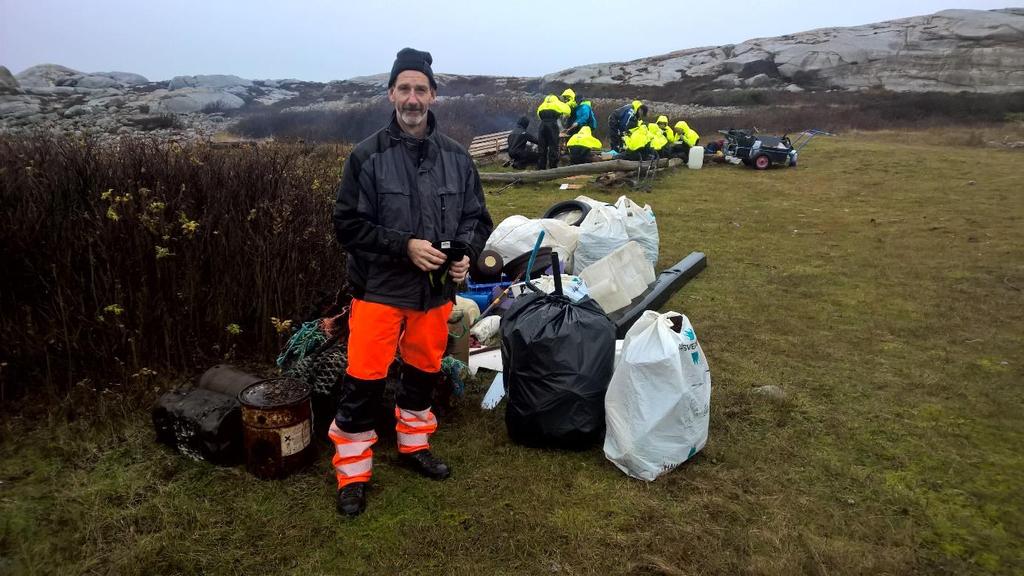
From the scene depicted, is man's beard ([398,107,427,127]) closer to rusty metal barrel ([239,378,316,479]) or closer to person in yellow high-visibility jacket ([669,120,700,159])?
rusty metal barrel ([239,378,316,479])

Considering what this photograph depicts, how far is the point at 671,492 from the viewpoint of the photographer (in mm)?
2602

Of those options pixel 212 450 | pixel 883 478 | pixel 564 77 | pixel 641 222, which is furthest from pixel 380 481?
pixel 564 77

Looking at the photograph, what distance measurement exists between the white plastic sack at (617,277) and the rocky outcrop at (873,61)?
105ft

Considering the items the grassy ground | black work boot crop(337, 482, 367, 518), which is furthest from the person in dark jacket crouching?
black work boot crop(337, 482, 367, 518)

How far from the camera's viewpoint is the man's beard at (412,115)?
2.39 metres

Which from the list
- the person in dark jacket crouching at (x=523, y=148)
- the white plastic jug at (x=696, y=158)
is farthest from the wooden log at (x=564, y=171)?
the white plastic jug at (x=696, y=158)

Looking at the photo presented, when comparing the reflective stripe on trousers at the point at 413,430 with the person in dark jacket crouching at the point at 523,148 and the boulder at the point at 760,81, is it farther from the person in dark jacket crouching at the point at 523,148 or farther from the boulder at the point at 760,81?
the boulder at the point at 760,81

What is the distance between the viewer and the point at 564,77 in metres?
45.2

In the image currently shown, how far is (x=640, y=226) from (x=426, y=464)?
3.64 metres

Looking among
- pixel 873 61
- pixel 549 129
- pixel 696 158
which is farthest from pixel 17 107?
pixel 873 61

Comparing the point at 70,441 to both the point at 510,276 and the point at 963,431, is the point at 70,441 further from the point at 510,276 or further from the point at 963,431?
the point at 963,431

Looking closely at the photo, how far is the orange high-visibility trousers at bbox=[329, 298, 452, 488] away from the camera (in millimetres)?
2436

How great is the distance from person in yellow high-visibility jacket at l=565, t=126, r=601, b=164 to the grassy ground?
7.97 metres

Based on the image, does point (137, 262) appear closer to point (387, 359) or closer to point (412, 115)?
point (387, 359)
